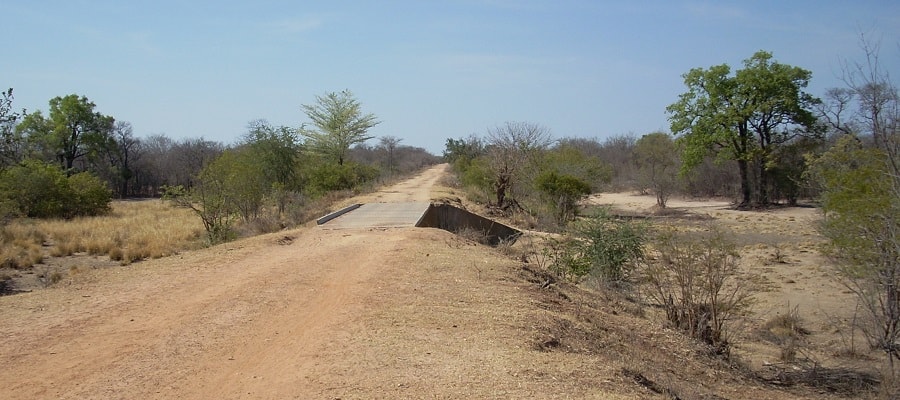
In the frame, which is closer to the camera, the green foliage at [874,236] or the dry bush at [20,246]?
the green foliage at [874,236]

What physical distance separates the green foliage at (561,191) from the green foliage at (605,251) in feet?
48.6

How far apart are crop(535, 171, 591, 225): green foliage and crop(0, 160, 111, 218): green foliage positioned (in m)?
24.1

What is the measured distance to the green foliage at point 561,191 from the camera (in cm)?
3045

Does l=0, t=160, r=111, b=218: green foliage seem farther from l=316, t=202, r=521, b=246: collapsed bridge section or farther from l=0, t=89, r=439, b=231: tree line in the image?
l=316, t=202, r=521, b=246: collapsed bridge section

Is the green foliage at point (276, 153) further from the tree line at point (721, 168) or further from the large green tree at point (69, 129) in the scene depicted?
the large green tree at point (69, 129)

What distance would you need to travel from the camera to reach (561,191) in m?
30.5

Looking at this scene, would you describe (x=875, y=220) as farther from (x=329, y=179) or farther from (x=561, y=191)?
(x=329, y=179)

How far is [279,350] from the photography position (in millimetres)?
7094

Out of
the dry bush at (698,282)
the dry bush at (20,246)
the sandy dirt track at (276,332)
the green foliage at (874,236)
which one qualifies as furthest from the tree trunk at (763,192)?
the dry bush at (20,246)

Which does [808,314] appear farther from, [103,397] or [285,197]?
[285,197]

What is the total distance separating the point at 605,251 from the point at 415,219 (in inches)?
264

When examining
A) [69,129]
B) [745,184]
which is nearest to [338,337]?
[745,184]

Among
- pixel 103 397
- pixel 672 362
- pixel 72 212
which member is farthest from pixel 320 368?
pixel 72 212

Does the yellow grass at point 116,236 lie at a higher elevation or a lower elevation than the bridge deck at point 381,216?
lower
